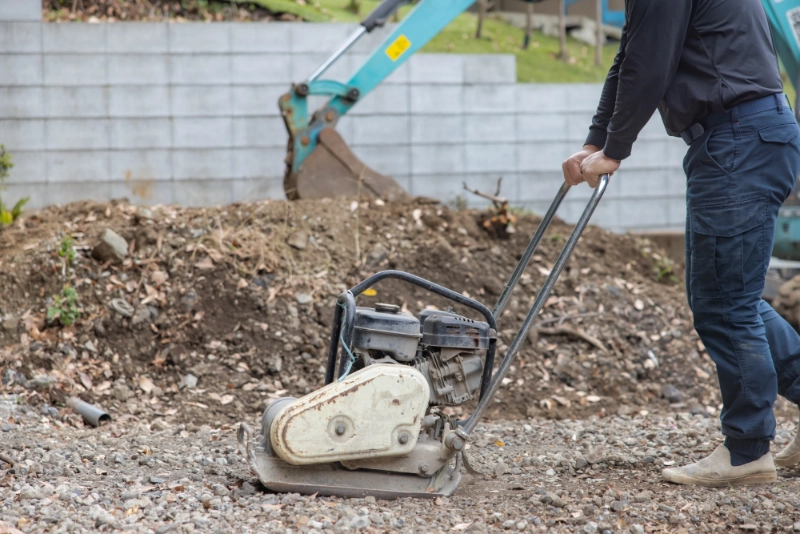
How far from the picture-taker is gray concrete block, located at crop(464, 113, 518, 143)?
796cm

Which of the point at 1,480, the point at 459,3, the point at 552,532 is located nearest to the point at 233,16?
the point at 459,3

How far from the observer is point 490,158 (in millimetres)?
8031

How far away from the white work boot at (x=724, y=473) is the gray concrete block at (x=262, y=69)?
18.9 feet

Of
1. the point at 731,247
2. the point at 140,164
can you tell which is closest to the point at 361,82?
the point at 140,164

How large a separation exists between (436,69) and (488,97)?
23.3 inches

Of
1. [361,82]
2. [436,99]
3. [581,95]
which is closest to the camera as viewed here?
[361,82]

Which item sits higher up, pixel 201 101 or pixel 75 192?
pixel 201 101

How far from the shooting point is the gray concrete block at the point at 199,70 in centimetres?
741

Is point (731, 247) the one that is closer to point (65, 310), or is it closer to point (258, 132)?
point (65, 310)

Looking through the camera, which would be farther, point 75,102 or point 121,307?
point 75,102

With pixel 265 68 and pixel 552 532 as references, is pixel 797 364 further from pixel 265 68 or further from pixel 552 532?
pixel 265 68

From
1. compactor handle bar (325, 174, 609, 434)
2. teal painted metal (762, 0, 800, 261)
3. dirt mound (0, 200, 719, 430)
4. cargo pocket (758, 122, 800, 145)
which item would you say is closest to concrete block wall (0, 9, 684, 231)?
dirt mound (0, 200, 719, 430)

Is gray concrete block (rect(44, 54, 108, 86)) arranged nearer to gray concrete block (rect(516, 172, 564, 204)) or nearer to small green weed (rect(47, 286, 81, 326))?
small green weed (rect(47, 286, 81, 326))

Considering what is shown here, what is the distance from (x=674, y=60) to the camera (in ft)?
8.32
